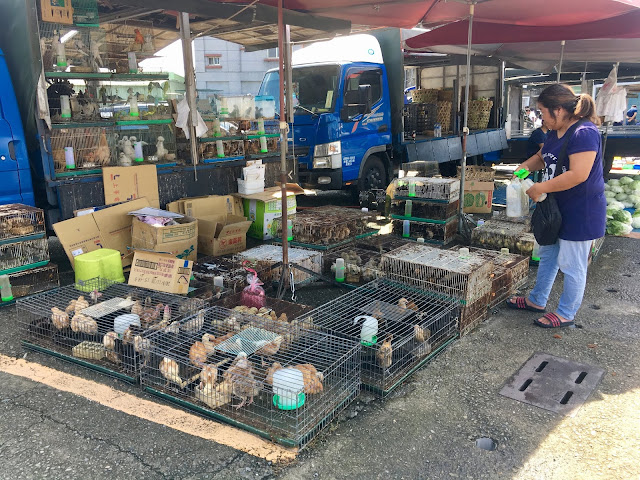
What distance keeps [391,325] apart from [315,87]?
6.14 meters

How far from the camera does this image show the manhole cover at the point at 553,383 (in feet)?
10.6

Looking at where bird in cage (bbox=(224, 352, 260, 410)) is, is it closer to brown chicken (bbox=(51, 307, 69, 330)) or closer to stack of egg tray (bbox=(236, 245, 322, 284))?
brown chicken (bbox=(51, 307, 69, 330))

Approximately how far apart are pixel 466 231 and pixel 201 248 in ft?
11.9

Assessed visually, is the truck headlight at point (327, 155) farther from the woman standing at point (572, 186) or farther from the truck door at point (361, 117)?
the woman standing at point (572, 186)

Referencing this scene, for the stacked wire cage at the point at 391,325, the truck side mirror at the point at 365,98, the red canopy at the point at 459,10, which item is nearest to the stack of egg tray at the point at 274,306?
the stacked wire cage at the point at 391,325

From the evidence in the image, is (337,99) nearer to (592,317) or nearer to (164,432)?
(592,317)

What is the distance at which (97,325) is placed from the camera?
376 cm

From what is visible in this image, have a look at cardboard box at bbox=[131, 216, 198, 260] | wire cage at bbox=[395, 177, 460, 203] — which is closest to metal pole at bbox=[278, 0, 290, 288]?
cardboard box at bbox=[131, 216, 198, 260]

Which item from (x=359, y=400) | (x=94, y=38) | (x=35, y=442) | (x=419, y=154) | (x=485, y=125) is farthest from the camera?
(x=485, y=125)

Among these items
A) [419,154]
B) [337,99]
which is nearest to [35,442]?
[337,99]

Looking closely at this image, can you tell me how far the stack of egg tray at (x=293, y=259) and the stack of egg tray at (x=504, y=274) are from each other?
178cm

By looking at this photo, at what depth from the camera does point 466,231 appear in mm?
6934

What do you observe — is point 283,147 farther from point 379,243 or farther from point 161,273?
point 379,243

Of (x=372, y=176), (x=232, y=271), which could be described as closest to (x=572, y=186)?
(x=232, y=271)
